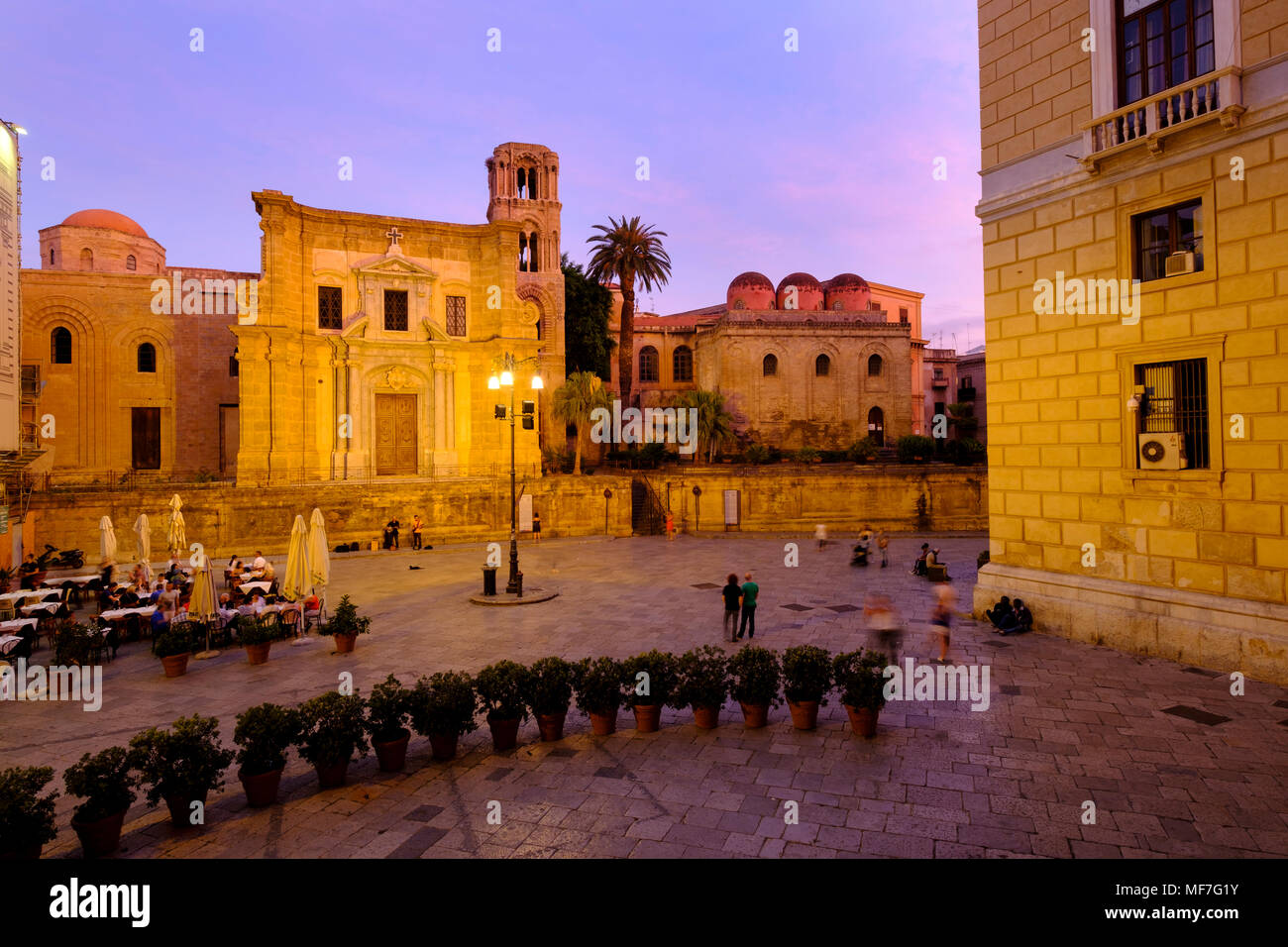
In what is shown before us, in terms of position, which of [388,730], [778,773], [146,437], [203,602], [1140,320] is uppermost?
[1140,320]

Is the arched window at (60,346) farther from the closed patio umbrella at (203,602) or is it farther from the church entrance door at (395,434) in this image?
the closed patio umbrella at (203,602)

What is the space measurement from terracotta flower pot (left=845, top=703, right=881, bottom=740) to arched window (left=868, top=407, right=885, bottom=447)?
44987 millimetres

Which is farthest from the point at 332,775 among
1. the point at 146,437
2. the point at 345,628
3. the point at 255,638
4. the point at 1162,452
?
the point at 146,437

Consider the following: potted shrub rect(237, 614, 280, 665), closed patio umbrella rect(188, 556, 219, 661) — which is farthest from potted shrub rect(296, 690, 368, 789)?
closed patio umbrella rect(188, 556, 219, 661)

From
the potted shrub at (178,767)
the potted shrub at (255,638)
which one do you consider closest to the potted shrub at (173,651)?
the potted shrub at (255,638)

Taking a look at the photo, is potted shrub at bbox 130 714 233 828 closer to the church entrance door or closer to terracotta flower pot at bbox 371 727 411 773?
terracotta flower pot at bbox 371 727 411 773

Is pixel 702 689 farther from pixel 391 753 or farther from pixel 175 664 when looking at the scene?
pixel 175 664

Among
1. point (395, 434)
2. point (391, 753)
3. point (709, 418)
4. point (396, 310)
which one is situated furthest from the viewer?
point (709, 418)

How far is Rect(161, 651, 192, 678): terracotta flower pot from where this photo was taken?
35.3 ft

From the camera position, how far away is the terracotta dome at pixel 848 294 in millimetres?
55656

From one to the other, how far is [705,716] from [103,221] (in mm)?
55728

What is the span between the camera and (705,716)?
326 inches

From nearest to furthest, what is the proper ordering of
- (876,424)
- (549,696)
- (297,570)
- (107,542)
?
(549,696) < (297,570) < (107,542) < (876,424)

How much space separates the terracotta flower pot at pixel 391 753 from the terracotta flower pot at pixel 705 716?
346 cm
